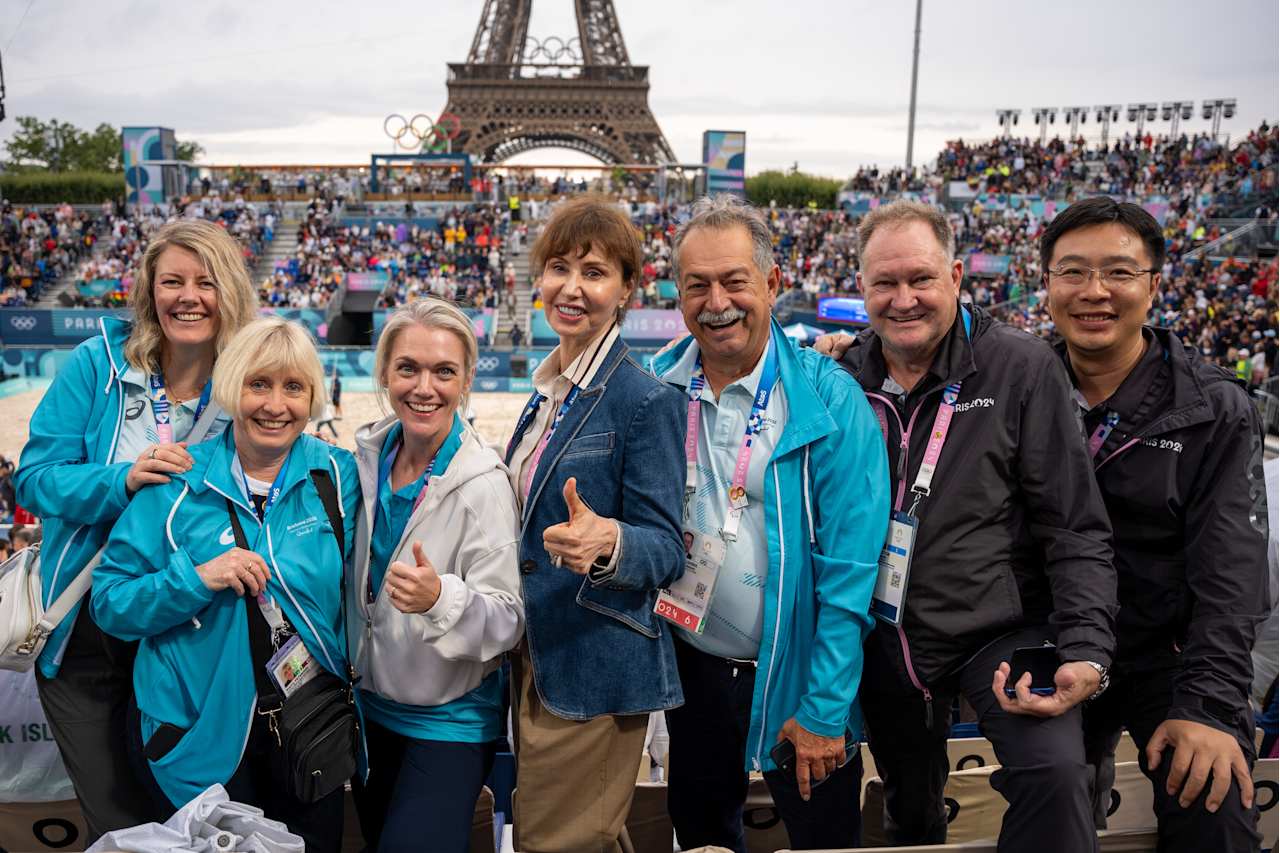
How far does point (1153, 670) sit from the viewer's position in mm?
2182

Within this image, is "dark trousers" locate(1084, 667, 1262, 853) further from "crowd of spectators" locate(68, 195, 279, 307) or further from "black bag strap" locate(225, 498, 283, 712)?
"crowd of spectators" locate(68, 195, 279, 307)

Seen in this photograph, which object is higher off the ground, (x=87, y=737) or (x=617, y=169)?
(x=617, y=169)

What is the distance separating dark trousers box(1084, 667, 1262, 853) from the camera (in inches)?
75.2

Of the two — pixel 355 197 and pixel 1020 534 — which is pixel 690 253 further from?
pixel 355 197

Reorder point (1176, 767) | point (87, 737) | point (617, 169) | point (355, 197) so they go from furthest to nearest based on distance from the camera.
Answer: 1. point (617, 169)
2. point (355, 197)
3. point (87, 737)
4. point (1176, 767)

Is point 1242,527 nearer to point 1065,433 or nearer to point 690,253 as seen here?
point 1065,433

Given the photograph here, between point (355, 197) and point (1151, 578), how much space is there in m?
32.7

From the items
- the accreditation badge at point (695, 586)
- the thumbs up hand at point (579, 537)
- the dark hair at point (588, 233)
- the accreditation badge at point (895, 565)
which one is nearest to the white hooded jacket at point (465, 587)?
the thumbs up hand at point (579, 537)

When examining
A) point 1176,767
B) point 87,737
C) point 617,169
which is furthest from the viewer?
point 617,169

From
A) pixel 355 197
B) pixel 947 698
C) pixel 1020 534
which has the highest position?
pixel 355 197

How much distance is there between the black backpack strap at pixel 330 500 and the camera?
213 cm

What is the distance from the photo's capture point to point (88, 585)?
226 centimetres

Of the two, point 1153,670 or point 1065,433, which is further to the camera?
point 1153,670

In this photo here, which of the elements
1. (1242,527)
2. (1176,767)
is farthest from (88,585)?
(1242,527)
